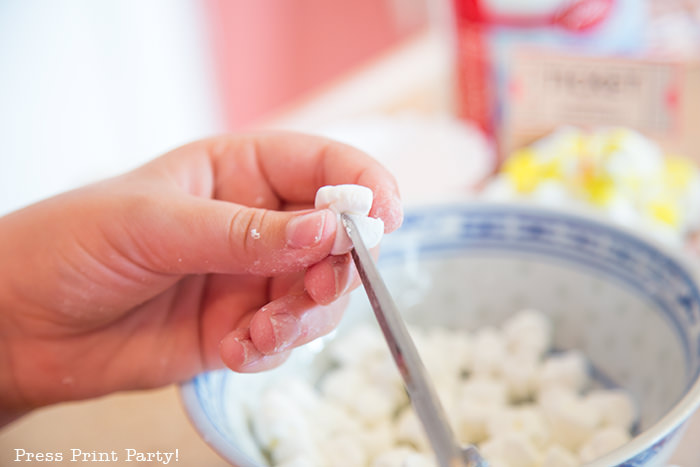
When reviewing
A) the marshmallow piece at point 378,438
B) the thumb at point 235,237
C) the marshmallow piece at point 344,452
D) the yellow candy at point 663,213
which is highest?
the thumb at point 235,237

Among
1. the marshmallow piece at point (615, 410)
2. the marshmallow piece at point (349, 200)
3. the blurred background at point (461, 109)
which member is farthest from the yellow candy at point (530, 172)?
the marshmallow piece at point (349, 200)

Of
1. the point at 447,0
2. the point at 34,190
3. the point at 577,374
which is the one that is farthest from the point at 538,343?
the point at 34,190

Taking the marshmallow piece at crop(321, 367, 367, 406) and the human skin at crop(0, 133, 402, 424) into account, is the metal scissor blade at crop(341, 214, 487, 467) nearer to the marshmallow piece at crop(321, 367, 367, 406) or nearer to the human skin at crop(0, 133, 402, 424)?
the human skin at crop(0, 133, 402, 424)

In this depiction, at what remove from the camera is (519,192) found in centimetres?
65

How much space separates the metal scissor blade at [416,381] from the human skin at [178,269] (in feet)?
0.14

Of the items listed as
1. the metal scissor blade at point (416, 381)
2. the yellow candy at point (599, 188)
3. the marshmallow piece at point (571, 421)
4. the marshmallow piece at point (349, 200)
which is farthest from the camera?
the yellow candy at point (599, 188)

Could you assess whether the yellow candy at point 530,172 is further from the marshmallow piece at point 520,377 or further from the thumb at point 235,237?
the thumb at point 235,237

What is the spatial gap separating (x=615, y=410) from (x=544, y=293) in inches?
4.6

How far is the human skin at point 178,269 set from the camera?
35cm

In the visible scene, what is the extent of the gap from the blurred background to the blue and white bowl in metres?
0.08

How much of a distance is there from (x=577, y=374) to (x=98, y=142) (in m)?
1.25

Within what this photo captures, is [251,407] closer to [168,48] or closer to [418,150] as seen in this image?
[418,150]

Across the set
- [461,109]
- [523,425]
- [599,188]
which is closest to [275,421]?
[523,425]

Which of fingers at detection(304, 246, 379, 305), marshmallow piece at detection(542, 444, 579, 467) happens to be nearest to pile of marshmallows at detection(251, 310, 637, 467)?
marshmallow piece at detection(542, 444, 579, 467)
